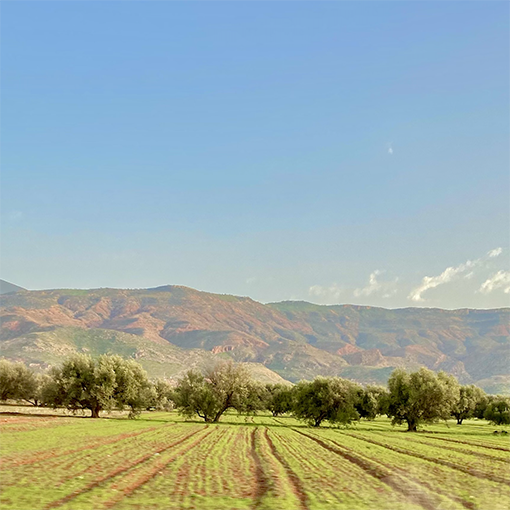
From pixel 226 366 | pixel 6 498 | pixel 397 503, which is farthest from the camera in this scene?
pixel 226 366

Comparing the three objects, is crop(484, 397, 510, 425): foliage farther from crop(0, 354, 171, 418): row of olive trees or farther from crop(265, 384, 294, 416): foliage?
crop(0, 354, 171, 418): row of olive trees

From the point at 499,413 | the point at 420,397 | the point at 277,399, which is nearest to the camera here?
the point at 420,397

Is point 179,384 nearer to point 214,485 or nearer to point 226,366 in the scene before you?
point 226,366

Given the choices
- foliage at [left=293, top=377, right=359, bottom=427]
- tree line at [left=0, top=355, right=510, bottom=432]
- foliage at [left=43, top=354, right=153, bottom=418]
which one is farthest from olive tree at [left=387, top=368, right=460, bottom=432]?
foliage at [left=43, top=354, right=153, bottom=418]

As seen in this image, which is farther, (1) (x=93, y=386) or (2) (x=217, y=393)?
(2) (x=217, y=393)

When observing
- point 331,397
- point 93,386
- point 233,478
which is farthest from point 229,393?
point 233,478

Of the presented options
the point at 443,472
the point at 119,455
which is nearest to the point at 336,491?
the point at 443,472

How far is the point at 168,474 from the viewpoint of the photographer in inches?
1065

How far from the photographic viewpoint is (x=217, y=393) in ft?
346

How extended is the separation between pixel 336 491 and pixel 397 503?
3497mm

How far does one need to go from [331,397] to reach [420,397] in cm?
1936

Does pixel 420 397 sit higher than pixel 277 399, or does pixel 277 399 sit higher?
pixel 420 397

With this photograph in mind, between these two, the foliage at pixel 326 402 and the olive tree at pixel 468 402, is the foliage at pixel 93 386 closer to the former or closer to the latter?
the foliage at pixel 326 402

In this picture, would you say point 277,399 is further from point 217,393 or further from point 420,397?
point 420,397
